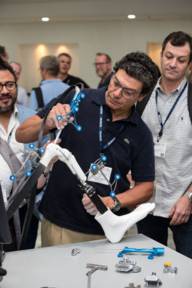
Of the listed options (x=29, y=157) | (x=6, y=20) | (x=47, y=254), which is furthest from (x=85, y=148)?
(x=6, y=20)

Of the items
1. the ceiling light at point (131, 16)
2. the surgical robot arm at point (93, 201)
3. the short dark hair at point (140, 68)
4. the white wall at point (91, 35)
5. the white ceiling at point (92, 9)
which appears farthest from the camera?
the white wall at point (91, 35)

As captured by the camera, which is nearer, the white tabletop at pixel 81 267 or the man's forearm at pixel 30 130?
the white tabletop at pixel 81 267

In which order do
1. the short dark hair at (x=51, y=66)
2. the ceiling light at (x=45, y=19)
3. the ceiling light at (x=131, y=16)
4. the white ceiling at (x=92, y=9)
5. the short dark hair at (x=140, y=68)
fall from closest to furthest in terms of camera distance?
the short dark hair at (x=140, y=68) → the short dark hair at (x=51, y=66) → the white ceiling at (x=92, y=9) → the ceiling light at (x=131, y=16) → the ceiling light at (x=45, y=19)

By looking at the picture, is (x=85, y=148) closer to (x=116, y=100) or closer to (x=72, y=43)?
(x=116, y=100)

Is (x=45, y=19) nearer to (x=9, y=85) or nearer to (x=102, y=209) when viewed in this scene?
(x=9, y=85)

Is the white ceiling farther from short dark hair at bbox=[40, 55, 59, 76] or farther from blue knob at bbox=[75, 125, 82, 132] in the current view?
blue knob at bbox=[75, 125, 82, 132]

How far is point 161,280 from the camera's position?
1.36 metres

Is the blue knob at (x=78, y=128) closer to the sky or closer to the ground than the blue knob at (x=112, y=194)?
closer to the sky

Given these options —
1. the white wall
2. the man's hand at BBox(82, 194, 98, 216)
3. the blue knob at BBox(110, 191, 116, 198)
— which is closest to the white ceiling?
the white wall

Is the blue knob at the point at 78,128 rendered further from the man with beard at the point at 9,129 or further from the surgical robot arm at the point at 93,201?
the man with beard at the point at 9,129

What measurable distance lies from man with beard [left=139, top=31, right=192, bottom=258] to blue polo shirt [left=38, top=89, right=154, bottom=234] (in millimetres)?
234

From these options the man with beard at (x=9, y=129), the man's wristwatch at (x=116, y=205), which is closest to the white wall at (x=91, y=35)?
the man with beard at (x=9, y=129)

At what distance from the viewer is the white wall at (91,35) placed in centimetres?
855

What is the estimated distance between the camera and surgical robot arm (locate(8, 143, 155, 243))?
149 cm
